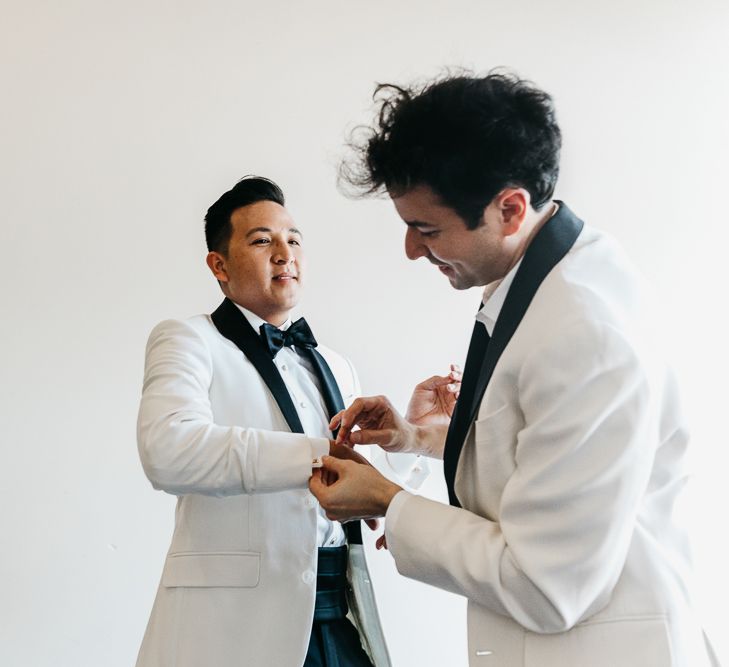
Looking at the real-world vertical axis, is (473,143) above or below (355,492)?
above

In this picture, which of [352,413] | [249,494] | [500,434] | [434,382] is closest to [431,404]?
[434,382]

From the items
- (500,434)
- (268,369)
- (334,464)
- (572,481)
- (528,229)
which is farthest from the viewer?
(268,369)

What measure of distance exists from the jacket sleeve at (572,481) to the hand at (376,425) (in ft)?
2.34

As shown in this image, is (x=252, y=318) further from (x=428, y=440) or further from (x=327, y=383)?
(x=428, y=440)

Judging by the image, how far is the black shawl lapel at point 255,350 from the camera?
2092mm

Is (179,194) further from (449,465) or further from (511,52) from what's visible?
(449,465)

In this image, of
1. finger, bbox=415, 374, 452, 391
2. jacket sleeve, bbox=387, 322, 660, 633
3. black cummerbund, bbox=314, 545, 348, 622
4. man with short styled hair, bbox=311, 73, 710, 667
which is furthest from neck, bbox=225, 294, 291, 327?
jacket sleeve, bbox=387, 322, 660, 633

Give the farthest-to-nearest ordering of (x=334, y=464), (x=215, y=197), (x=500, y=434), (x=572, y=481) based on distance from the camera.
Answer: (x=215, y=197), (x=334, y=464), (x=500, y=434), (x=572, y=481)

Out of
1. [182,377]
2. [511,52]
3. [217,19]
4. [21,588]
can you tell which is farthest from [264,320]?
[511,52]

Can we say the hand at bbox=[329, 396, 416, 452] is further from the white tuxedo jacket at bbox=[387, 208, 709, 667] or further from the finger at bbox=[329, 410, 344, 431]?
the white tuxedo jacket at bbox=[387, 208, 709, 667]

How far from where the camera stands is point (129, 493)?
304 centimetres

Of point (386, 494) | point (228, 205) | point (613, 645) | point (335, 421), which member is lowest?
point (613, 645)

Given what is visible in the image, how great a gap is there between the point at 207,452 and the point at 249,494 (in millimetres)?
180

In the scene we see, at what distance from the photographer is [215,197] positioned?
10.6 ft
